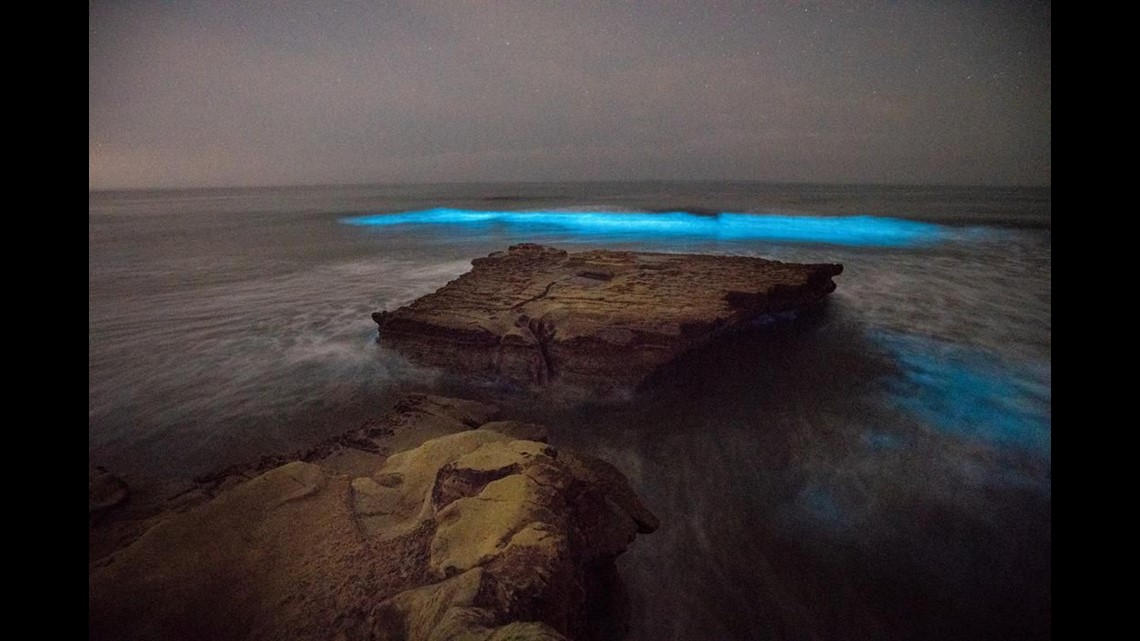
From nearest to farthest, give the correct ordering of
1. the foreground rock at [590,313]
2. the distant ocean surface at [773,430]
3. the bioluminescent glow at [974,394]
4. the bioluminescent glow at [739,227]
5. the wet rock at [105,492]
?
the distant ocean surface at [773,430] < the wet rock at [105,492] < the bioluminescent glow at [974,394] < the foreground rock at [590,313] < the bioluminescent glow at [739,227]

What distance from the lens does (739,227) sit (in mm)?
22750

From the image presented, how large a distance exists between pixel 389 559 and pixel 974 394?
7074 millimetres

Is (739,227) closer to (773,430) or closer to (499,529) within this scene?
(773,430)

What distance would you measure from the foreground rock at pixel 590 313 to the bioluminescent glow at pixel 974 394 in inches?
82.4

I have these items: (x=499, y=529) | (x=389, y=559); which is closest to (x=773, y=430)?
(x=499, y=529)

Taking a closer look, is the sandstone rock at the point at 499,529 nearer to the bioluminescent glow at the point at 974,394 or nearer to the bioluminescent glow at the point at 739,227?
the bioluminescent glow at the point at 974,394

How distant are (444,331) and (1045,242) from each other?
23316 millimetres

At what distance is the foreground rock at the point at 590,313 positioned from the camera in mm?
5992

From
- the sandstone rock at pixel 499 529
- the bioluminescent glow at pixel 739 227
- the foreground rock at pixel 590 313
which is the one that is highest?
the bioluminescent glow at pixel 739 227

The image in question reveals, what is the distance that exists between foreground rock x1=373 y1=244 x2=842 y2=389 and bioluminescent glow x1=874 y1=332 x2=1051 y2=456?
2.09 meters

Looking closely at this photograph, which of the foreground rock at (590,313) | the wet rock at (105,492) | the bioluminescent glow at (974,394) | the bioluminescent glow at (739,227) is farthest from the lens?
the bioluminescent glow at (739,227)

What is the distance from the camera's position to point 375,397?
19.4 ft

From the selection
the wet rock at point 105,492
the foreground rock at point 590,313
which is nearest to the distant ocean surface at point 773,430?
the wet rock at point 105,492
